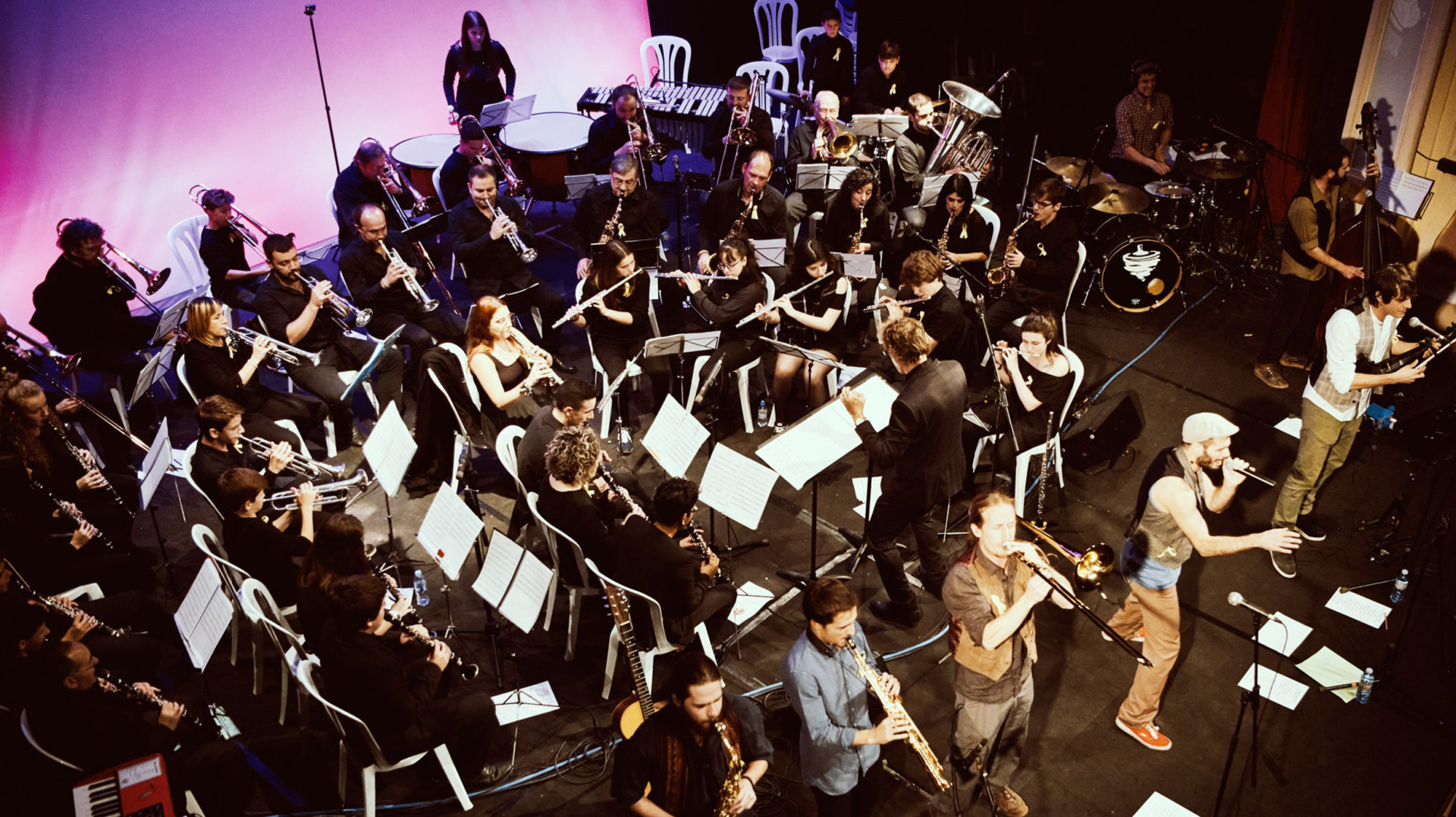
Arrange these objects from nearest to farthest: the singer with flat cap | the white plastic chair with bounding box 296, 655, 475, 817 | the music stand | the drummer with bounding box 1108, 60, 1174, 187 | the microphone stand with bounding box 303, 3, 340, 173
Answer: the white plastic chair with bounding box 296, 655, 475, 817
the singer with flat cap
the drummer with bounding box 1108, 60, 1174, 187
the music stand
the microphone stand with bounding box 303, 3, 340, 173

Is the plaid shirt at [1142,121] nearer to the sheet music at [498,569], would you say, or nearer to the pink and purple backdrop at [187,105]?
the pink and purple backdrop at [187,105]

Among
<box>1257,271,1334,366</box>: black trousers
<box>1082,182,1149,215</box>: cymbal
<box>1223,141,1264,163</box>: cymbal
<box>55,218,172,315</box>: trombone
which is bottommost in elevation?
<box>1257,271,1334,366</box>: black trousers

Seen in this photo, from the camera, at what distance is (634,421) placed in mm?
6738

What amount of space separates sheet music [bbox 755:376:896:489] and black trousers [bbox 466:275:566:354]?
3156 mm

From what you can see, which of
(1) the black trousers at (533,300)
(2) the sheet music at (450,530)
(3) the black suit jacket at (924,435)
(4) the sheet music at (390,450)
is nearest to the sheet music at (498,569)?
(2) the sheet music at (450,530)

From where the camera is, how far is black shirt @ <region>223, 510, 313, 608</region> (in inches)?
172

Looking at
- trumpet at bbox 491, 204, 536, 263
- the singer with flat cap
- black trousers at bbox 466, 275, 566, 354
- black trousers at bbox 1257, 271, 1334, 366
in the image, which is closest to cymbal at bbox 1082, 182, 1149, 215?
black trousers at bbox 1257, 271, 1334, 366

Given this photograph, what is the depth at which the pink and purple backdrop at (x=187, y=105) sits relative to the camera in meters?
7.34

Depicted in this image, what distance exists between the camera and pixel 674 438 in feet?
15.5

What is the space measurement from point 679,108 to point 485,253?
145 inches

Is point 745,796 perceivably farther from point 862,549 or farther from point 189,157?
point 189,157

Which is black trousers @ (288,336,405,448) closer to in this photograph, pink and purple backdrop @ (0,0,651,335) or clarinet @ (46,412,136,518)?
clarinet @ (46,412,136,518)

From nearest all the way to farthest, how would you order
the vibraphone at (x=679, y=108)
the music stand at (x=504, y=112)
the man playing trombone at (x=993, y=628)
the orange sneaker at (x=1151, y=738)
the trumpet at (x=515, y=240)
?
the man playing trombone at (x=993, y=628)
the orange sneaker at (x=1151, y=738)
the trumpet at (x=515, y=240)
the music stand at (x=504, y=112)
the vibraphone at (x=679, y=108)

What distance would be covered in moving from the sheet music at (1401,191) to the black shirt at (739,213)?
4095 millimetres
